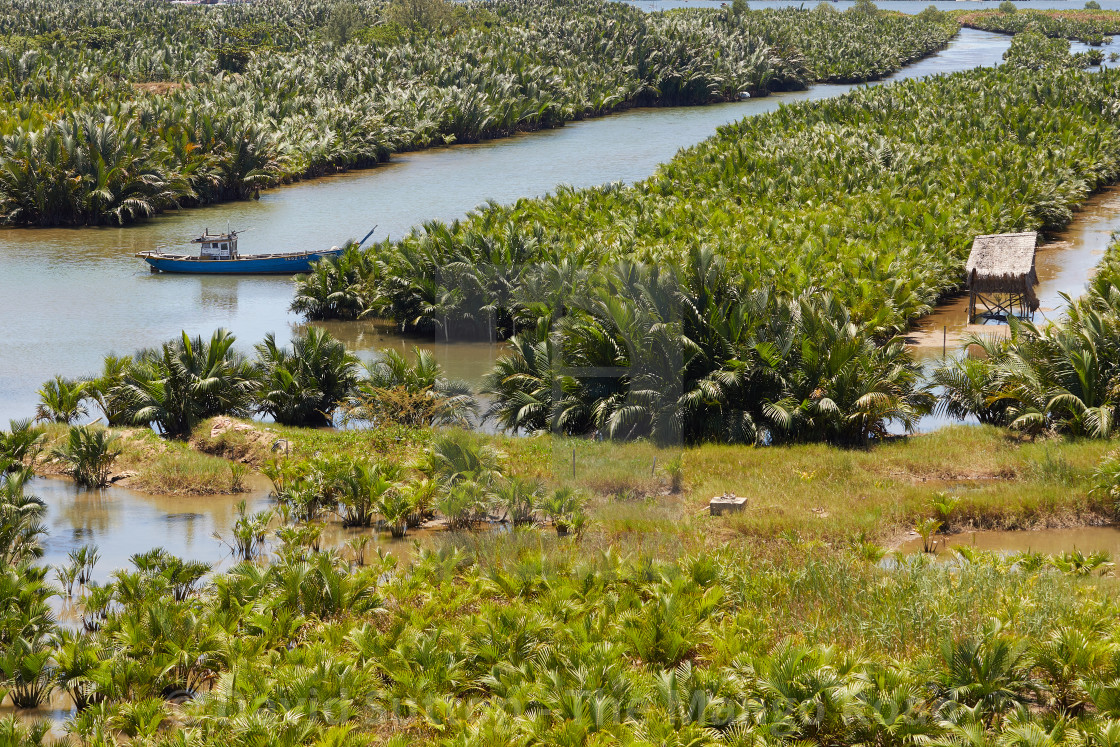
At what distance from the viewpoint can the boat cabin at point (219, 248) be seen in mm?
38156

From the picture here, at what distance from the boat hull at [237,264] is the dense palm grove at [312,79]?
9346 millimetres

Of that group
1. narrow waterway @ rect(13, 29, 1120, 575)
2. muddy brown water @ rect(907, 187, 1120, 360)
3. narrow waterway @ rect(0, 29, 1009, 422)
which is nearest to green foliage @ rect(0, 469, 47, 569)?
narrow waterway @ rect(13, 29, 1120, 575)

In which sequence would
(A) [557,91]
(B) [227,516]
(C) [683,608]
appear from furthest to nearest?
(A) [557,91], (B) [227,516], (C) [683,608]

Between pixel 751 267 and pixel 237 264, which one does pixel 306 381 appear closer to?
pixel 751 267

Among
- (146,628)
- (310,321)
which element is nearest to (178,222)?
(310,321)

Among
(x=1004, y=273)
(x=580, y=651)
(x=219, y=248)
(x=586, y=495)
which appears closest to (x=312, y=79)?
(x=219, y=248)

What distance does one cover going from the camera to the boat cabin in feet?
125

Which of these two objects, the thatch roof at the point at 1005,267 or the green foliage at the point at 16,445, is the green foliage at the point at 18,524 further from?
the thatch roof at the point at 1005,267

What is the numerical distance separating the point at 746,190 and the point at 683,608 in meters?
30.8

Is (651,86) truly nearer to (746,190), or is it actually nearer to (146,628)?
(746,190)

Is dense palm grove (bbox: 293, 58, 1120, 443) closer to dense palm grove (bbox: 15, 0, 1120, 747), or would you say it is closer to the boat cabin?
dense palm grove (bbox: 15, 0, 1120, 747)

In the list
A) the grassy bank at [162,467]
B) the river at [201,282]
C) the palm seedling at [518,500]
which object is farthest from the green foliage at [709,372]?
the river at [201,282]

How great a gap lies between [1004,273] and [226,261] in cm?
2411

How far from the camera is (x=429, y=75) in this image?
71.4 metres
